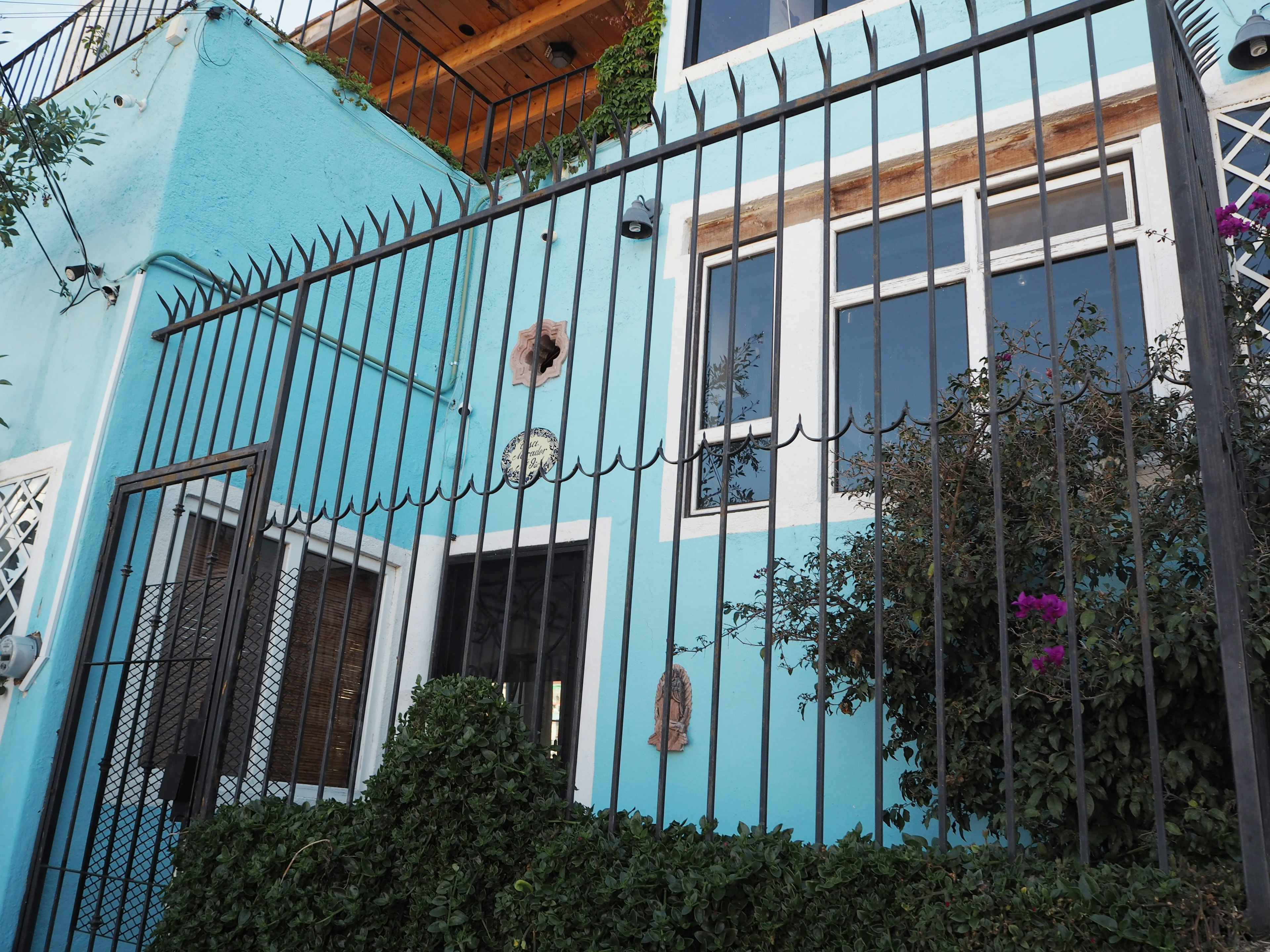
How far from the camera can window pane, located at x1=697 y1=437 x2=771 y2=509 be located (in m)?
4.84

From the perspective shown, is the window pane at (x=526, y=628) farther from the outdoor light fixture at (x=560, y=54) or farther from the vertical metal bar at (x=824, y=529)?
the outdoor light fixture at (x=560, y=54)

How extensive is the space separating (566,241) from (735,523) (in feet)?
7.53

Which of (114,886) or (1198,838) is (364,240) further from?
(1198,838)

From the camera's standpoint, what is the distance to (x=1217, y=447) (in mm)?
2064

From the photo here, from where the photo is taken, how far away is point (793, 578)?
13.3 feet

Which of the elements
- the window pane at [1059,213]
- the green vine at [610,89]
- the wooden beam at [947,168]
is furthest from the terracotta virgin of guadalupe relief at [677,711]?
the green vine at [610,89]

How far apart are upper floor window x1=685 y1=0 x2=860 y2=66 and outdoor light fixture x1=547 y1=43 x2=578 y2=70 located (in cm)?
213

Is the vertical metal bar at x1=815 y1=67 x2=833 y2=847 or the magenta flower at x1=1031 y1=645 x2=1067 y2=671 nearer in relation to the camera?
the vertical metal bar at x1=815 y1=67 x2=833 y2=847

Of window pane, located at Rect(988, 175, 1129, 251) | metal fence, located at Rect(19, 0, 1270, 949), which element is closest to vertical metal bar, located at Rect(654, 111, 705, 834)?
metal fence, located at Rect(19, 0, 1270, 949)

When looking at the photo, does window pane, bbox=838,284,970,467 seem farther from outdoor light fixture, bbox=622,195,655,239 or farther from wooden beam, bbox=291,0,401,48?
wooden beam, bbox=291,0,401,48

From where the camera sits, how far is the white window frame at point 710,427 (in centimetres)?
482

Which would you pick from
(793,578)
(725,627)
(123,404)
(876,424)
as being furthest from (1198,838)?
(123,404)

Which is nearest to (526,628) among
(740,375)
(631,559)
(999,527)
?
(740,375)

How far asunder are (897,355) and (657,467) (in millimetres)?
1294
